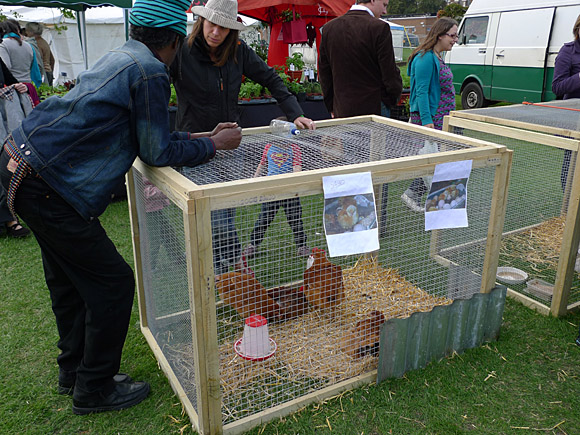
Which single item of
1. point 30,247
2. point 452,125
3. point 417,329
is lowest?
point 30,247

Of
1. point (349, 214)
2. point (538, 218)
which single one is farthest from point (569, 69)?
point (349, 214)

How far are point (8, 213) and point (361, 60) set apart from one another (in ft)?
10.7

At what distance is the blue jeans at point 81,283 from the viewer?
6.40 feet

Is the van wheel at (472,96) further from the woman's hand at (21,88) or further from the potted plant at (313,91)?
the woman's hand at (21,88)

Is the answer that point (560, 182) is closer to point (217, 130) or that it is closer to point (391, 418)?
point (391, 418)

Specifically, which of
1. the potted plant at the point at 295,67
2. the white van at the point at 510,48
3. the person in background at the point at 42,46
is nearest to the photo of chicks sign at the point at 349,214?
the potted plant at the point at 295,67

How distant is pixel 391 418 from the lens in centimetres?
227

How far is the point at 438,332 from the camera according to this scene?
259 centimetres

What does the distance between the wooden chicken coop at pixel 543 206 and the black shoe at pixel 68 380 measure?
2.52 m

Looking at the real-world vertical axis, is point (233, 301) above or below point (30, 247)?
above

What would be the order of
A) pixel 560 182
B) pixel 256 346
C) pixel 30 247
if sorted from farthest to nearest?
pixel 560 182, pixel 30 247, pixel 256 346

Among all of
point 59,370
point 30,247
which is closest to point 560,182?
point 59,370

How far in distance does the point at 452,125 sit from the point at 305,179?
1985 mm

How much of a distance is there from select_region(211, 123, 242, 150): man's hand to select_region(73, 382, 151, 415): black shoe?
122 centimetres
